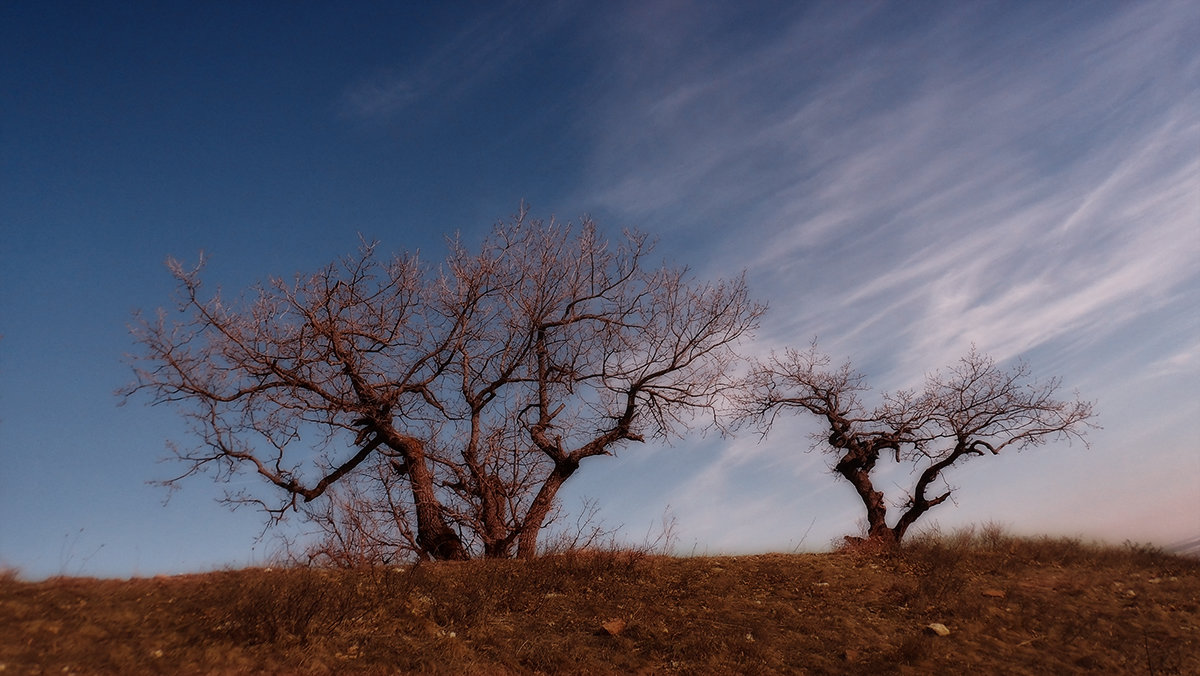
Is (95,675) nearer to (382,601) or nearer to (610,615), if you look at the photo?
(382,601)

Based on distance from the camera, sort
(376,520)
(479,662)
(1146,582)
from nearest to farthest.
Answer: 1. (479,662)
2. (1146,582)
3. (376,520)

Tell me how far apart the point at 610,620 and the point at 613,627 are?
28 centimetres

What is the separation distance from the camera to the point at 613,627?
8898mm

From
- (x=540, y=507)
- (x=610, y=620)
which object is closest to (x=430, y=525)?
(x=540, y=507)

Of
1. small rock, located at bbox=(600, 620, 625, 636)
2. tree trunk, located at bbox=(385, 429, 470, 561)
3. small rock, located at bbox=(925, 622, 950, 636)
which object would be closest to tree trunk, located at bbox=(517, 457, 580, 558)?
tree trunk, located at bbox=(385, 429, 470, 561)

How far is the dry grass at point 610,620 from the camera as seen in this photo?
7.50m

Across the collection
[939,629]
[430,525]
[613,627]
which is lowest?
[939,629]

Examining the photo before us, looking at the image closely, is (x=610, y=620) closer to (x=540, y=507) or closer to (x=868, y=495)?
(x=540, y=507)

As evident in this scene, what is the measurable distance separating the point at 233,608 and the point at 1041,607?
10.5 m

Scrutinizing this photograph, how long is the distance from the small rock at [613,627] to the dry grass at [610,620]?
3cm

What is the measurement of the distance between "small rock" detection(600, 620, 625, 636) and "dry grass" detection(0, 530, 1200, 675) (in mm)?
27

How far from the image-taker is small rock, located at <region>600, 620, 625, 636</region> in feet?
28.9

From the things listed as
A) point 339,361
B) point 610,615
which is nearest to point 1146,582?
point 610,615

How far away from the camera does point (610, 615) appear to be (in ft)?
31.1
